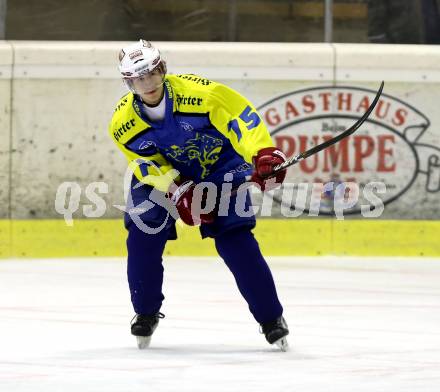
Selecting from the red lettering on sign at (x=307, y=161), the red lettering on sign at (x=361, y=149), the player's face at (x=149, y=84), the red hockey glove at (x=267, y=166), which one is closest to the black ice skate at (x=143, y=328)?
the red hockey glove at (x=267, y=166)

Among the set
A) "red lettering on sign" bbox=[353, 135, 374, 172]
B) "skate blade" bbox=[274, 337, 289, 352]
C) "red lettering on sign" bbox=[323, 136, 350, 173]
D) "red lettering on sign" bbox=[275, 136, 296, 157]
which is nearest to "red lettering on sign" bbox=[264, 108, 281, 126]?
"red lettering on sign" bbox=[275, 136, 296, 157]

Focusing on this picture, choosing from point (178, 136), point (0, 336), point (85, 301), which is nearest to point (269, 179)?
point (178, 136)

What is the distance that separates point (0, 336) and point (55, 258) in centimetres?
350

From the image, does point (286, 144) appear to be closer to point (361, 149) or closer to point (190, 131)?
point (361, 149)

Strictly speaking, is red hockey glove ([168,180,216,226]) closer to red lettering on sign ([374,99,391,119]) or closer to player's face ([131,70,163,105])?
player's face ([131,70,163,105])

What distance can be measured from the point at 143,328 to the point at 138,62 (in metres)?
1.05

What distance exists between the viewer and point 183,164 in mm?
5539

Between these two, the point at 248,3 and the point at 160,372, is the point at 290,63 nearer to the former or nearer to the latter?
the point at 248,3

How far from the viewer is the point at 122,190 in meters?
9.30

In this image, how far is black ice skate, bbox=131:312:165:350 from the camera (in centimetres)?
549

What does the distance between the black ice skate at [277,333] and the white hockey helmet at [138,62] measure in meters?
1.06

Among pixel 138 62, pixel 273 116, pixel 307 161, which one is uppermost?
pixel 138 62

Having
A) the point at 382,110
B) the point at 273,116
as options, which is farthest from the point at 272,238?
the point at 382,110

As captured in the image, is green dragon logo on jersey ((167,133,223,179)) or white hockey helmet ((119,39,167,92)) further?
green dragon logo on jersey ((167,133,223,179))
